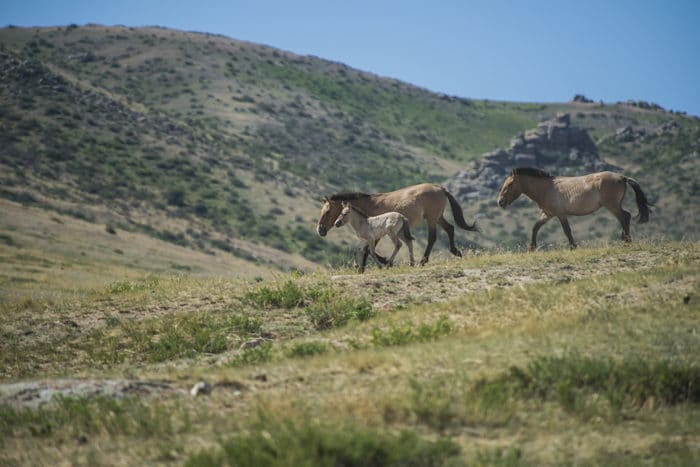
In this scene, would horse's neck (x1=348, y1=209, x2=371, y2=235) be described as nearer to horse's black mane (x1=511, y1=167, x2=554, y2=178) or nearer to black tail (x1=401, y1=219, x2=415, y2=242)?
black tail (x1=401, y1=219, x2=415, y2=242)

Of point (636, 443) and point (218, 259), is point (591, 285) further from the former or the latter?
point (218, 259)

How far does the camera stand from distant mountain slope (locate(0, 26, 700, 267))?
7044 centimetres

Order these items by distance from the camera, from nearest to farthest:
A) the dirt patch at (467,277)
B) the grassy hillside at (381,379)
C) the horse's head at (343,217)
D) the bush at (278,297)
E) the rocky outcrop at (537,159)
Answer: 1. the grassy hillside at (381,379)
2. the dirt patch at (467,277)
3. the bush at (278,297)
4. the horse's head at (343,217)
5. the rocky outcrop at (537,159)

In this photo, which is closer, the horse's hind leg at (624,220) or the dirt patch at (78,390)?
the dirt patch at (78,390)

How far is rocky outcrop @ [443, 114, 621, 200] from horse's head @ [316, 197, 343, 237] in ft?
255

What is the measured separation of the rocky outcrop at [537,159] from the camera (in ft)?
318

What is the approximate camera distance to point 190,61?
135 m

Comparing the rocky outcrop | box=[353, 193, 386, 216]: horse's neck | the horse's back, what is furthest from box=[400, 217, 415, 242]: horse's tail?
the rocky outcrop

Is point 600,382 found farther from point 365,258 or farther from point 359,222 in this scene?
point 359,222

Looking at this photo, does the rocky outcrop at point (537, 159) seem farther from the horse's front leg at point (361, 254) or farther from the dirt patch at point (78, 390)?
the dirt patch at point (78, 390)

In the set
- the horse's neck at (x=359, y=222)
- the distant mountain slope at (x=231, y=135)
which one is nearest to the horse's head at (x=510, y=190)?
the horse's neck at (x=359, y=222)

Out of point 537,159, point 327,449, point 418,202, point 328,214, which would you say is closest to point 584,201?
point 418,202

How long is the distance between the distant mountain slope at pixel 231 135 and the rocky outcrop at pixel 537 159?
12.7ft

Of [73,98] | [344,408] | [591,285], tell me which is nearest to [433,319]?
[591,285]
